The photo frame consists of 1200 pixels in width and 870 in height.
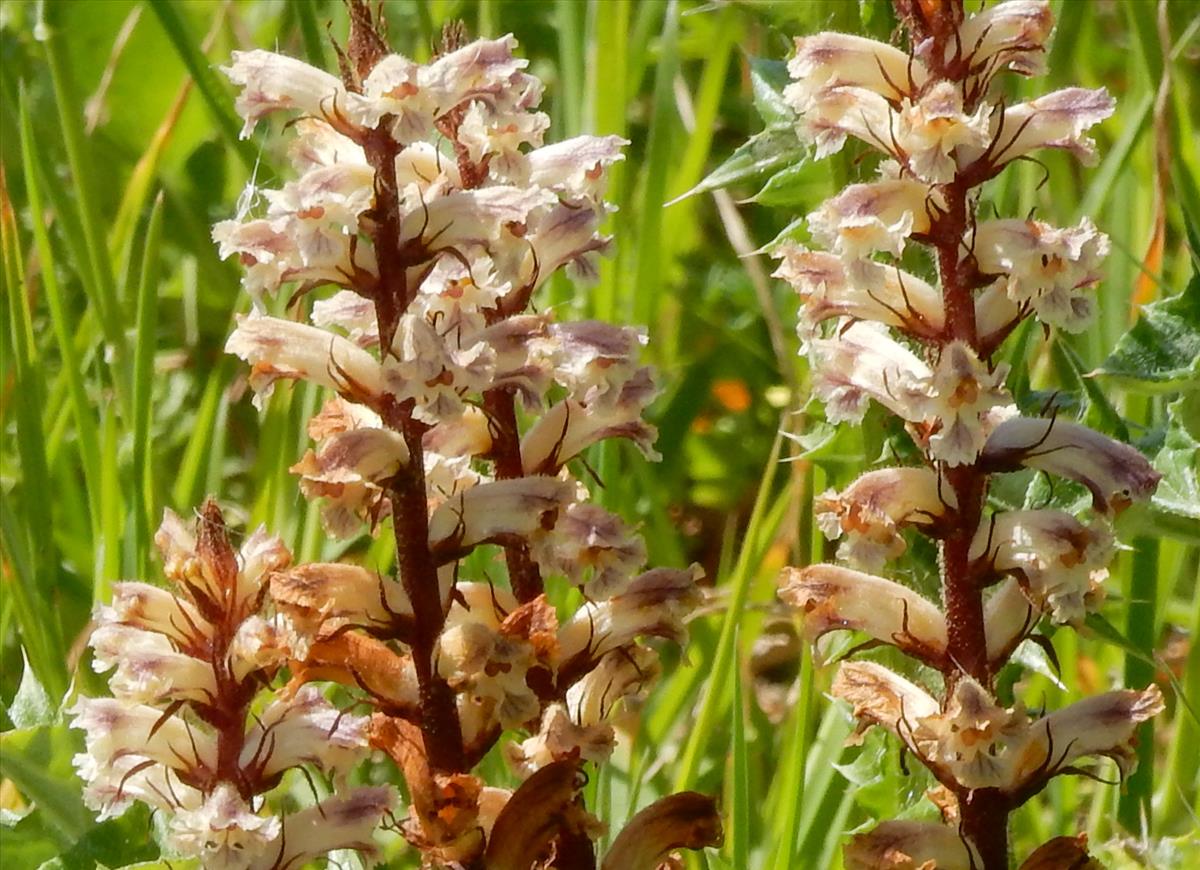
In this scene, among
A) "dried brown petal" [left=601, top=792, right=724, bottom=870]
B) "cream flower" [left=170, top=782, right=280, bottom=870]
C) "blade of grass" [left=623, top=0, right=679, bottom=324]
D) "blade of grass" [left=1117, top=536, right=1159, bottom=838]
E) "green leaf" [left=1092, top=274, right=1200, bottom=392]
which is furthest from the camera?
"blade of grass" [left=623, top=0, right=679, bottom=324]

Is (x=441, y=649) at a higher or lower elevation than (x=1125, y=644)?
higher

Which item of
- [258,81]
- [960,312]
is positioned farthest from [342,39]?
[960,312]

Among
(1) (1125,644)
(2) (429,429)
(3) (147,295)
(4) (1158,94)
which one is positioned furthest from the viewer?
(4) (1158,94)

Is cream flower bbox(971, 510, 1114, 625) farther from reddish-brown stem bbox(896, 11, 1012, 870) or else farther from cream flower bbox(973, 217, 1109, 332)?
cream flower bbox(973, 217, 1109, 332)

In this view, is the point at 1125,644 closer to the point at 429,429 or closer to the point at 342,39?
the point at 429,429

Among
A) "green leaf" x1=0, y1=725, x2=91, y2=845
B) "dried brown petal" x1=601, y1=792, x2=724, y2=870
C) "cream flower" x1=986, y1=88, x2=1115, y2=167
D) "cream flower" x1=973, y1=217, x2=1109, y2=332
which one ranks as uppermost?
"cream flower" x1=986, y1=88, x2=1115, y2=167

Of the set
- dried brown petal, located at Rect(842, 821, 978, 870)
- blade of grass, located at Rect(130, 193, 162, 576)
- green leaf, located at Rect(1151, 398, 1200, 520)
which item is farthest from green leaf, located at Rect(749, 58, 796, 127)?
dried brown petal, located at Rect(842, 821, 978, 870)

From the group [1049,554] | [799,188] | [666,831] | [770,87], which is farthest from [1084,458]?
[770,87]
